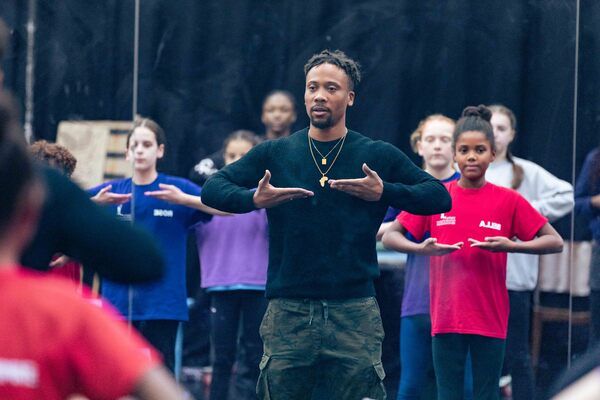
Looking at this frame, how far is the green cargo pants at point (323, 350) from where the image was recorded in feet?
12.1

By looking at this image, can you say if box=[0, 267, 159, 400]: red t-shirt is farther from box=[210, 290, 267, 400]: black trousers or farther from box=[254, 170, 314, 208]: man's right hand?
box=[210, 290, 267, 400]: black trousers

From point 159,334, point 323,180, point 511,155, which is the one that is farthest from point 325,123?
point 159,334

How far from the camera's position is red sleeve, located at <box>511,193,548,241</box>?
14.1 feet

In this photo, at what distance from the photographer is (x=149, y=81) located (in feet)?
16.0

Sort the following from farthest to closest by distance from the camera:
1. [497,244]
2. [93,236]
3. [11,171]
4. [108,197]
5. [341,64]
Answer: [108,197] → [497,244] → [341,64] → [93,236] → [11,171]

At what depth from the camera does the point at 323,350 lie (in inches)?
146

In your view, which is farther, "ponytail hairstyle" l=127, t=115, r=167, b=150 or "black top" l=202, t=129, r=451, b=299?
"ponytail hairstyle" l=127, t=115, r=167, b=150

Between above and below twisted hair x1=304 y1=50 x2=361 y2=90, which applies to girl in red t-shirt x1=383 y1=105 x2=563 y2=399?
below

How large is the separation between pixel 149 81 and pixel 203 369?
1.25m

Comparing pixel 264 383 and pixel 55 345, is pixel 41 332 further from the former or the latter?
pixel 264 383

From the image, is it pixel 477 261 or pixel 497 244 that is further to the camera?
pixel 477 261

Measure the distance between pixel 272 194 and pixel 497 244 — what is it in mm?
932

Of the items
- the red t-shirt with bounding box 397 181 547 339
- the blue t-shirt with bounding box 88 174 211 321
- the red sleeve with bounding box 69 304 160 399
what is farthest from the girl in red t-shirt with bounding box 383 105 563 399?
the red sleeve with bounding box 69 304 160 399

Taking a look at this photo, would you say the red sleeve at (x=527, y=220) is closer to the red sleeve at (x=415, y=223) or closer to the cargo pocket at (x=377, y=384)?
the red sleeve at (x=415, y=223)
